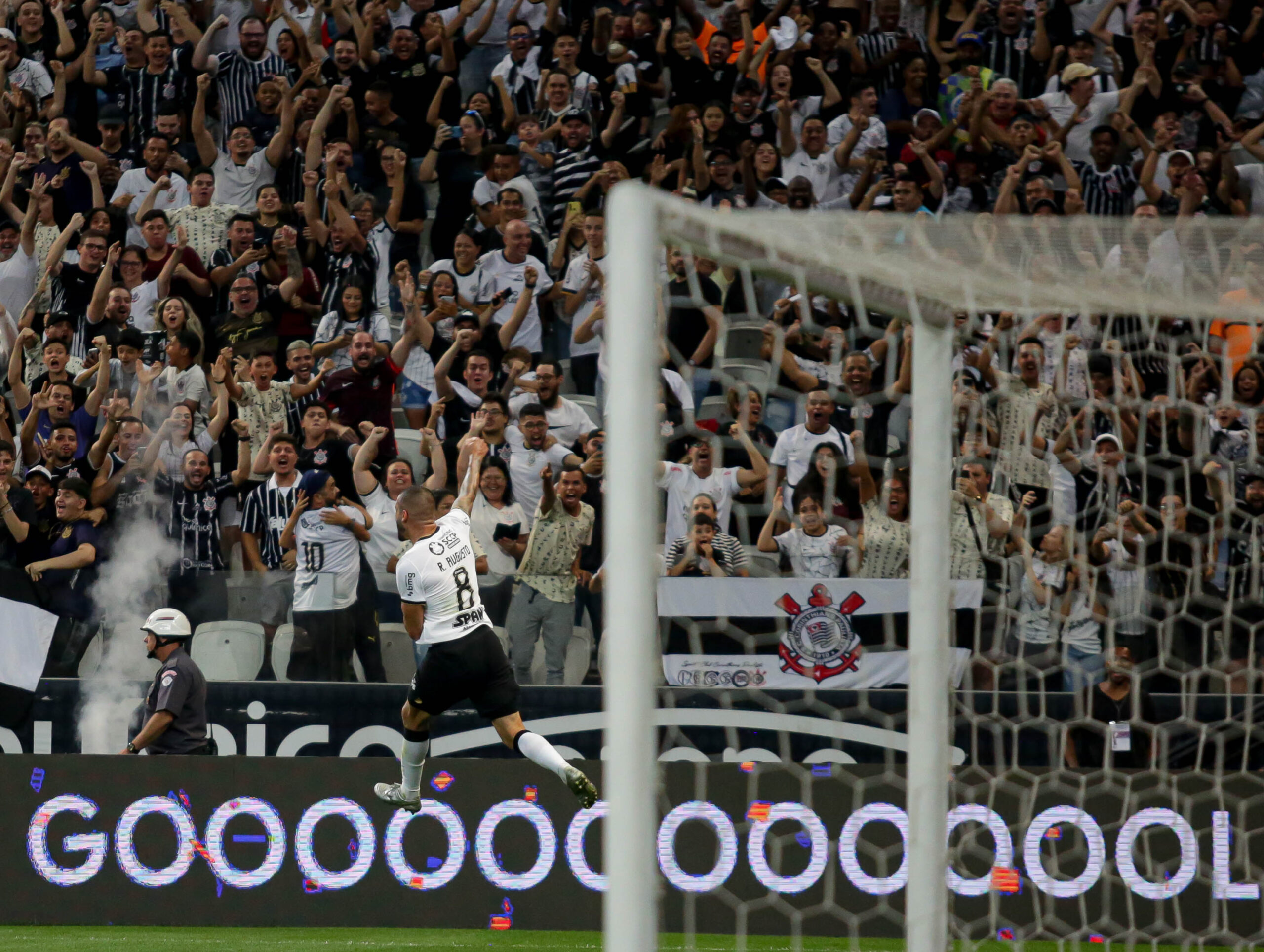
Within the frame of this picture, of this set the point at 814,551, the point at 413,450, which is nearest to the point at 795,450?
the point at 814,551

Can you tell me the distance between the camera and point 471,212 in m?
11.2

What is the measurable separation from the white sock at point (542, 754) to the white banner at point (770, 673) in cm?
66

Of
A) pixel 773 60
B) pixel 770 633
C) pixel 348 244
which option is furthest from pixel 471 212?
pixel 770 633

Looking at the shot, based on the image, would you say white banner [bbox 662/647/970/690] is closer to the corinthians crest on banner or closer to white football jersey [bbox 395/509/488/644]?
the corinthians crest on banner

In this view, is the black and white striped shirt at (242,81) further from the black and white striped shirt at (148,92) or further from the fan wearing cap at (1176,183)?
the fan wearing cap at (1176,183)

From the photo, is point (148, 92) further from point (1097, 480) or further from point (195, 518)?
point (1097, 480)

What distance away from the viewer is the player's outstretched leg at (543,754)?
6.98 meters

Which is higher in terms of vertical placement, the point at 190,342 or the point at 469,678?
the point at 190,342

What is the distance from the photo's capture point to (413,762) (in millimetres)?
7445

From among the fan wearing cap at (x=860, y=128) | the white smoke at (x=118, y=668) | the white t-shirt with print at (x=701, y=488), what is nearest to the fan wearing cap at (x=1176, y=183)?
the fan wearing cap at (x=860, y=128)

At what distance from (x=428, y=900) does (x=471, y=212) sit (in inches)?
206

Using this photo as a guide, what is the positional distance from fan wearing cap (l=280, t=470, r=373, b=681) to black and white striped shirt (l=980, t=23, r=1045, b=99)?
621 cm

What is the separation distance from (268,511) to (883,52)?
19.5 feet

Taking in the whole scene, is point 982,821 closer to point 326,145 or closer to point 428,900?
point 428,900
